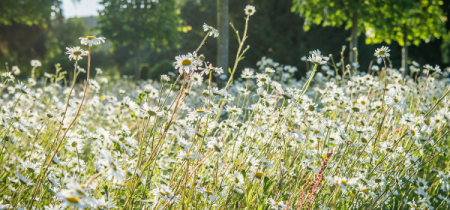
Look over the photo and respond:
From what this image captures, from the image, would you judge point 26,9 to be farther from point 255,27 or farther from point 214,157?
point 214,157

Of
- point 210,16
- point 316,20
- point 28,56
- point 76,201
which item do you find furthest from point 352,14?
point 28,56

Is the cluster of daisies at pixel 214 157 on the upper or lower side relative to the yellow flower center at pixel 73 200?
lower

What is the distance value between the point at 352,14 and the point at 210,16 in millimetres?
9841

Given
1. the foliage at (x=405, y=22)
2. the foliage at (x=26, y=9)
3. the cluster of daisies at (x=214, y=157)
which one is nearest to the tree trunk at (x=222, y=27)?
the cluster of daisies at (x=214, y=157)

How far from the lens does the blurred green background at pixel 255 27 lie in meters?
6.93

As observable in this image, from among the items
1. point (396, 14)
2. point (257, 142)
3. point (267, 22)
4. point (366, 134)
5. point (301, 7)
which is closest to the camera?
point (257, 142)

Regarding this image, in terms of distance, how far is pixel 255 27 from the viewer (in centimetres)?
1328

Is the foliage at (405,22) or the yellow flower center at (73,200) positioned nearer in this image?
the yellow flower center at (73,200)

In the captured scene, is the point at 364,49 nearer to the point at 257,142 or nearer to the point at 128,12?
the point at 128,12

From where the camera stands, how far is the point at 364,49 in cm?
1378

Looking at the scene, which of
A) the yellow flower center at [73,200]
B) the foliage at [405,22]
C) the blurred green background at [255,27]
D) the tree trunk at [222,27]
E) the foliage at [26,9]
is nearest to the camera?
the yellow flower center at [73,200]

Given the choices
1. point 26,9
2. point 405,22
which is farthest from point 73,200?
point 26,9

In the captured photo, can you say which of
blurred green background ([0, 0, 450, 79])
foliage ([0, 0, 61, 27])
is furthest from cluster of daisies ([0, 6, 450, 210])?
foliage ([0, 0, 61, 27])

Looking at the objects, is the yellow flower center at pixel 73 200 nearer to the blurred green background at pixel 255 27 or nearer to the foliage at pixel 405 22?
the blurred green background at pixel 255 27
